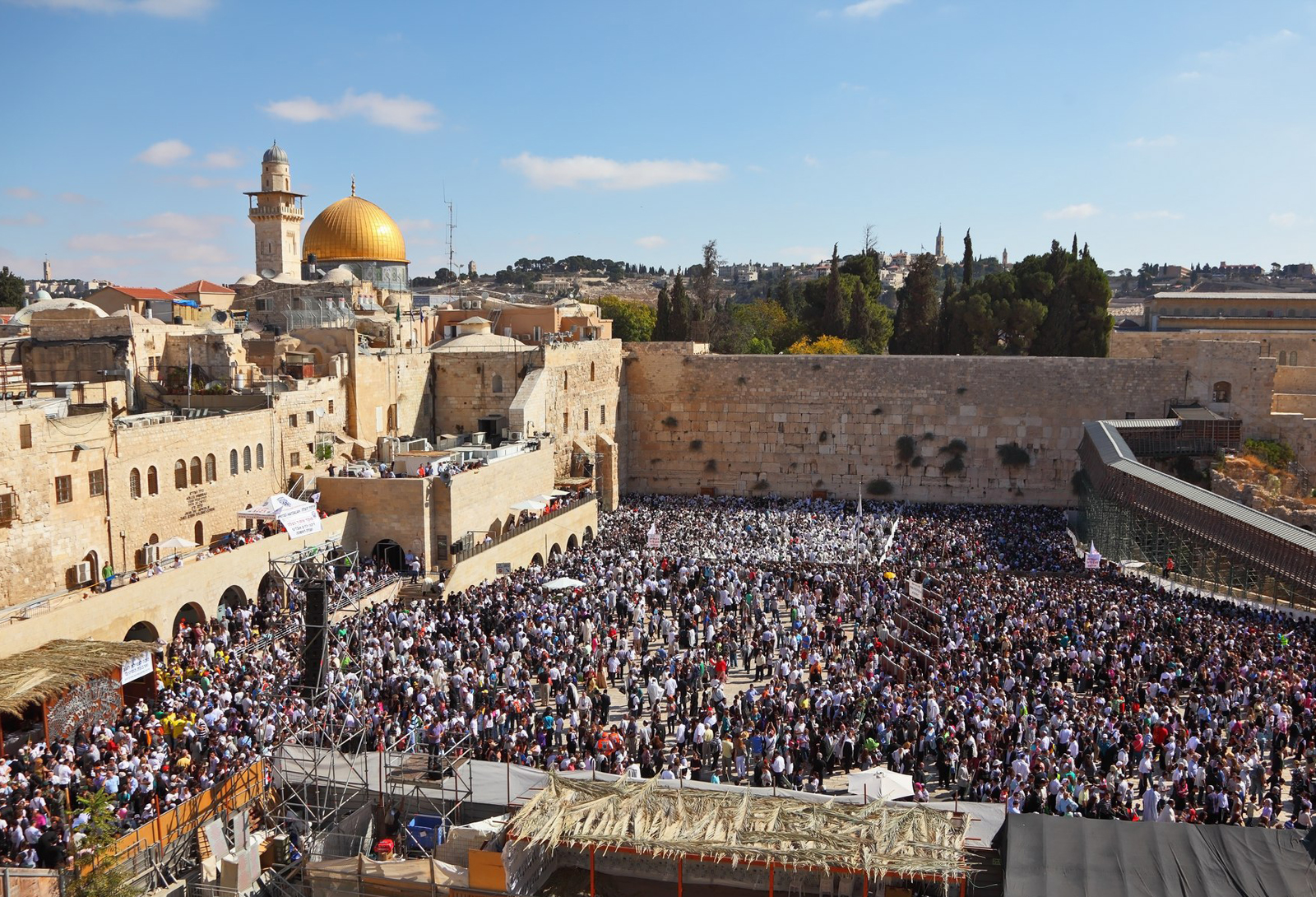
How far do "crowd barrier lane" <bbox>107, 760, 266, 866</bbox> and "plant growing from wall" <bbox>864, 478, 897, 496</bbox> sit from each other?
77.4 ft

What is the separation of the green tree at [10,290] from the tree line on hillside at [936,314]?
29330mm

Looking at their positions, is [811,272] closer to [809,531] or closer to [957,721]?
[809,531]

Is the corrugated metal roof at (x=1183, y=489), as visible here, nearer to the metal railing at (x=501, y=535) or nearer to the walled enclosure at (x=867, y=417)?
the walled enclosure at (x=867, y=417)

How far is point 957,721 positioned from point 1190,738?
246 cm

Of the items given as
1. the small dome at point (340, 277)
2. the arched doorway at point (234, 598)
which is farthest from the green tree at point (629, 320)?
the arched doorway at point (234, 598)

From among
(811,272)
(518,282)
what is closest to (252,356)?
(518,282)

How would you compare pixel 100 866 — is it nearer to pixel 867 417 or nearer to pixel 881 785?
pixel 881 785

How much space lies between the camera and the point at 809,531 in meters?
27.1

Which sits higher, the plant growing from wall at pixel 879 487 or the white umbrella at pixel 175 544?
the white umbrella at pixel 175 544

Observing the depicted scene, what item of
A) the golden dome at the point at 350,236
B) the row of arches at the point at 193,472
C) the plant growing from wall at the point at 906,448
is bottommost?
the plant growing from wall at the point at 906,448

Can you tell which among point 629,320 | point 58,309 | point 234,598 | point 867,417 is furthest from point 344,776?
point 629,320

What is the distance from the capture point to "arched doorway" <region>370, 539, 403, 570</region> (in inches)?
896

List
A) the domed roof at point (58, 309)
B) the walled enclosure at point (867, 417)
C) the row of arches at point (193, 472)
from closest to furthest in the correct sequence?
the row of arches at point (193, 472) → the domed roof at point (58, 309) → the walled enclosure at point (867, 417)

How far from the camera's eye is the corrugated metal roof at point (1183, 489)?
726 inches
